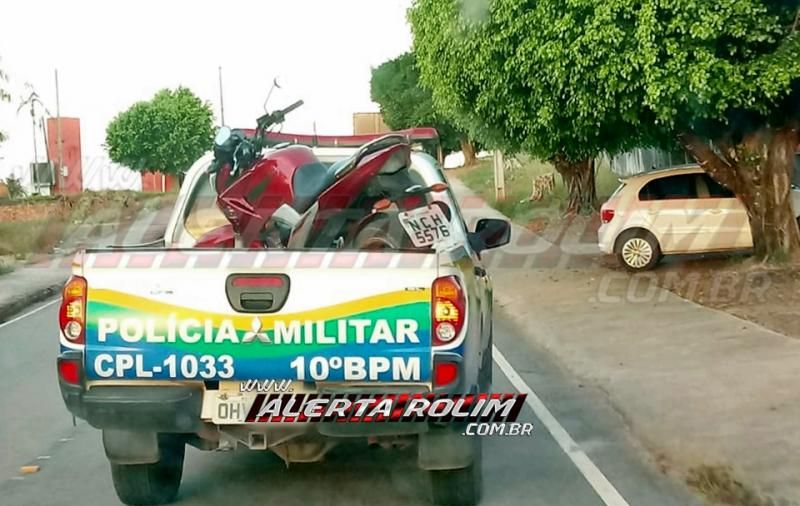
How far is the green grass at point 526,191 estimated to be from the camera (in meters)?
29.5

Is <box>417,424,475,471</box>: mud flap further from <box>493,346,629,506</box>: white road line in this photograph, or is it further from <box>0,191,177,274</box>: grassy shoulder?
<box>0,191,177,274</box>: grassy shoulder

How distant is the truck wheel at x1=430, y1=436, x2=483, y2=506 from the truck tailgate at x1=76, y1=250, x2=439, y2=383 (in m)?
0.83

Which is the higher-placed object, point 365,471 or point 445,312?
point 445,312

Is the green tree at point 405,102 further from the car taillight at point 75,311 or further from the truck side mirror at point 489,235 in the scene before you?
the car taillight at point 75,311

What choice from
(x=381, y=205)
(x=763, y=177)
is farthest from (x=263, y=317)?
(x=763, y=177)

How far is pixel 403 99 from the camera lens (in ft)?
197

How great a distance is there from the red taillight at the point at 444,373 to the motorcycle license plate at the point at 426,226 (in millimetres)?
1496

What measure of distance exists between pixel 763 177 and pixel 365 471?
9.75 meters

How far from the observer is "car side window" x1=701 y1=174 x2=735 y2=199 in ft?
53.2

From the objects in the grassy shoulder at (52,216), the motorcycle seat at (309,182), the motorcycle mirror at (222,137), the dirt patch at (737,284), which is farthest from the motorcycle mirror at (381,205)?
the grassy shoulder at (52,216)

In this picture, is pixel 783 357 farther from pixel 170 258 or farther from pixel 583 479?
pixel 170 258

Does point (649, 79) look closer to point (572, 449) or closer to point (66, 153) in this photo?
point (572, 449)

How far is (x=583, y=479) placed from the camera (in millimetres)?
6219

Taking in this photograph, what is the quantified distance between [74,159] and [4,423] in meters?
57.7
